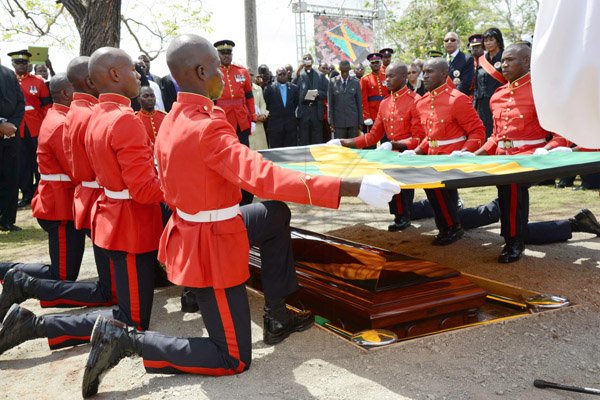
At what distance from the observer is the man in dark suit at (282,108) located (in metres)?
11.1

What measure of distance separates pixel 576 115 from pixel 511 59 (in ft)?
11.7

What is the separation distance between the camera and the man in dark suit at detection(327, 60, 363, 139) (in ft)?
35.1

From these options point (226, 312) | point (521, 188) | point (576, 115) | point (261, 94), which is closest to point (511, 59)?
point (521, 188)

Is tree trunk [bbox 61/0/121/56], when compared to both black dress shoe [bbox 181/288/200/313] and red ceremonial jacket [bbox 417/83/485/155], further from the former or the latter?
black dress shoe [bbox 181/288/200/313]

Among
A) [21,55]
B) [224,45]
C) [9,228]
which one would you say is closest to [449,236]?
[224,45]

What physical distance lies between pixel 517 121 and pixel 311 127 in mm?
7171

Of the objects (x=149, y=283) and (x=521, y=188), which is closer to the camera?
(x=149, y=283)

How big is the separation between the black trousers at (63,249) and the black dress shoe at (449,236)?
2958mm

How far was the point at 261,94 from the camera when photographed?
11.8 m

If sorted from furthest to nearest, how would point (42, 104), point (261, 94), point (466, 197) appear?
point (261, 94), point (42, 104), point (466, 197)

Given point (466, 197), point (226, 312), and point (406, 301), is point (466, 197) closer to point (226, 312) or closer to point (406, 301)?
point (406, 301)

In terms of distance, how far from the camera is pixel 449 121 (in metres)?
5.11

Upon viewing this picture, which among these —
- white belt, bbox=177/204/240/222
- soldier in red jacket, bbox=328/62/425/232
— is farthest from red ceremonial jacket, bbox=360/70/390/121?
white belt, bbox=177/204/240/222

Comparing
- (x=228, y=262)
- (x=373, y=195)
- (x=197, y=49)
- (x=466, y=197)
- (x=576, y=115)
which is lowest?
(x=466, y=197)
